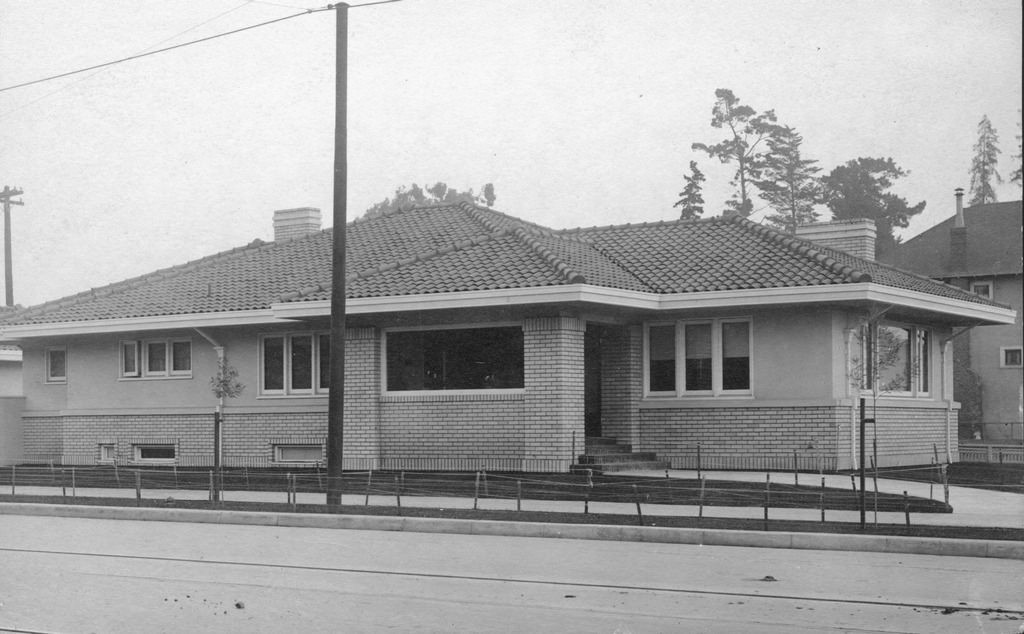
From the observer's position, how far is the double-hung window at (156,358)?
2989 centimetres

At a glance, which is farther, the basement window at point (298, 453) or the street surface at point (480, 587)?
the basement window at point (298, 453)

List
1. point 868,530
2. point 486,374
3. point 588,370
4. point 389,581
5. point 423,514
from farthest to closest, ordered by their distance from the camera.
A: point 588,370 → point 486,374 → point 423,514 → point 868,530 → point 389,581

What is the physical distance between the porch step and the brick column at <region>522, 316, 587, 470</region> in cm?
28

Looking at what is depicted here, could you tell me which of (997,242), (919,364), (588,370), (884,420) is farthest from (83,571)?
(997,242)

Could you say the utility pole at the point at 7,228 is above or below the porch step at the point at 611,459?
above

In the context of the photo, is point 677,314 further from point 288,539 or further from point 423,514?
point 288,539

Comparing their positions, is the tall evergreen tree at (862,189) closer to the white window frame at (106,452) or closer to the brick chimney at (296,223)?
the brick chimney at (296,223)

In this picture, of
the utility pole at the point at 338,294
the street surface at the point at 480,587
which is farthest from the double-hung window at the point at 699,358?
the street surface at the point at 480,587

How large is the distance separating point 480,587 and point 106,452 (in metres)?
20.6

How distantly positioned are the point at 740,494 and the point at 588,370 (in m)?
7.56

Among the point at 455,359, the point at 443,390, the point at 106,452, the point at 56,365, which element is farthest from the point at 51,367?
the point at 455,359

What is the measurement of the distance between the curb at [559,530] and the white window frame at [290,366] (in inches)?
291

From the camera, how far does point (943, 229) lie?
181ft

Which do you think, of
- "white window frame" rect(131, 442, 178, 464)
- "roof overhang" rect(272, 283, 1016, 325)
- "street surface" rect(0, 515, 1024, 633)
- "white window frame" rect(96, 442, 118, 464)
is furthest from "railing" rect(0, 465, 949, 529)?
"white window frame" rect(96, 442, 118, 464)
